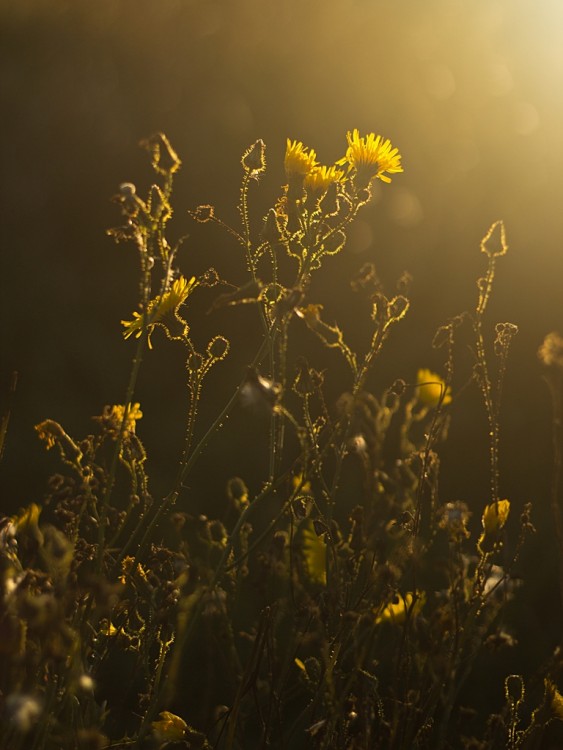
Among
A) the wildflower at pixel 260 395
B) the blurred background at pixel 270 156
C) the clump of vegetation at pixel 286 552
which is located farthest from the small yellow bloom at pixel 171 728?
the blurred background at pixel 270 156

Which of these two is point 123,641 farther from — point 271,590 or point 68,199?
point 68,199

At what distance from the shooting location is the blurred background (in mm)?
3637

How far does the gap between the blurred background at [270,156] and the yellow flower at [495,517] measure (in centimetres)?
206

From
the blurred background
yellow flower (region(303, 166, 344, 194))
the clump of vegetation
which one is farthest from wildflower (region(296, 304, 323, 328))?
the blurred background

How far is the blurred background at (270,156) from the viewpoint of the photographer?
364cm

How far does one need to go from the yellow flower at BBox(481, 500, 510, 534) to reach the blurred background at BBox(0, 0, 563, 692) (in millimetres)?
2060

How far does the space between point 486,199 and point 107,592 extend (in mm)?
3709

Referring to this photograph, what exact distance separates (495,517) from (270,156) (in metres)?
2.97

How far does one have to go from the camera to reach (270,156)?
4062 mm

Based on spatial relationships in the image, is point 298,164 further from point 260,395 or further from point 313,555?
point 313,555

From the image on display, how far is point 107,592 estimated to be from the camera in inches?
28.2

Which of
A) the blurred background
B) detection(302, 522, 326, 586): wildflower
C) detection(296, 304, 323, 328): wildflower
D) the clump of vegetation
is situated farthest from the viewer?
the blurred background

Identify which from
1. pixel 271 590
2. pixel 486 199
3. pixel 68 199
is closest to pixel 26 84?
pixel 68 199

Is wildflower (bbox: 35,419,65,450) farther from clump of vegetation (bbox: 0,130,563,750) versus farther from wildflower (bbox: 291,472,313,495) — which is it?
wildflower (bbox: 291,472,313,495)
